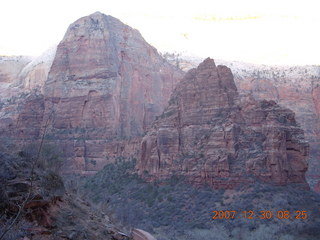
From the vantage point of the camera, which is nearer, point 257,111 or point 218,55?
point 257,111

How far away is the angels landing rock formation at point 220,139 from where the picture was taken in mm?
29953

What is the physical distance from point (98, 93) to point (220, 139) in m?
27.2

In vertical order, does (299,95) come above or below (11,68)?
below

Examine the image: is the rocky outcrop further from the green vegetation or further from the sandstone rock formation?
the green vegetation

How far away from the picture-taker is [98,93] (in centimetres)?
5491

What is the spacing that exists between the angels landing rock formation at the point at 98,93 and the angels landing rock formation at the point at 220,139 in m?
10.6

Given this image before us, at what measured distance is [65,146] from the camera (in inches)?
1997

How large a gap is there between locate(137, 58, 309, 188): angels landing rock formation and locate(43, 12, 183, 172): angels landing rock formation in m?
10.6

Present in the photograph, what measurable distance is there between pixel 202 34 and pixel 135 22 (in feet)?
93.4

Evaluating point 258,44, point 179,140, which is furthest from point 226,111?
point 258,44

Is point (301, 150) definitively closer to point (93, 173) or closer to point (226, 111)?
point (226, 111)
